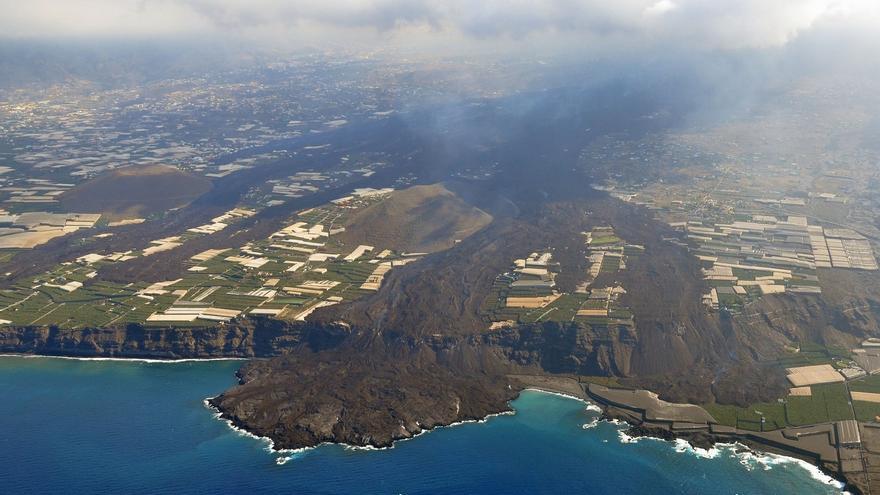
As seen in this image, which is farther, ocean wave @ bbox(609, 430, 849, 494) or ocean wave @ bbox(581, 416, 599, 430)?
ocean wave @ bbox(581, 416, 599, 430)

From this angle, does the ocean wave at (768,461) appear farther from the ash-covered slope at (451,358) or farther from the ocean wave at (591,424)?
the ocean wave at (591,424)

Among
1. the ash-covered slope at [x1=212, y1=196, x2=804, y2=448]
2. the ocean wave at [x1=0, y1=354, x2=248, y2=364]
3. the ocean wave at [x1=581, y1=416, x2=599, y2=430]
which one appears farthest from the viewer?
the ocean wave at [x1=0, y1=354, x2=248, y2=364]

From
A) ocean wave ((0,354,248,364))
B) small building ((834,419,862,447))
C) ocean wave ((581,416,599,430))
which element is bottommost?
ocean wave ((581,416,599,430))

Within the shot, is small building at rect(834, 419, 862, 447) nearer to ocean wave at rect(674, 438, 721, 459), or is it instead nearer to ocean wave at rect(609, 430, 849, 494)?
ocean wave at rect(609, 430, 849, 494)

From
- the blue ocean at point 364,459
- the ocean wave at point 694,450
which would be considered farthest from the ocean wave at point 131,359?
the ocean wave at point 694,450

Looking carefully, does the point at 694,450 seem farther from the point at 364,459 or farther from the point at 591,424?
the point at 364,459

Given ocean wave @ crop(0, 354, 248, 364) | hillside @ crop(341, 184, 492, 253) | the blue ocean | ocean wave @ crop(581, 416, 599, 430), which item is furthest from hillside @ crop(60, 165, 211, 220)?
ocean wave @ crop(581, 416, 599, 430)

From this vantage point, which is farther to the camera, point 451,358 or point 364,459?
point 451,358

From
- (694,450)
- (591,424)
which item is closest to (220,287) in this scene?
(591,424)
